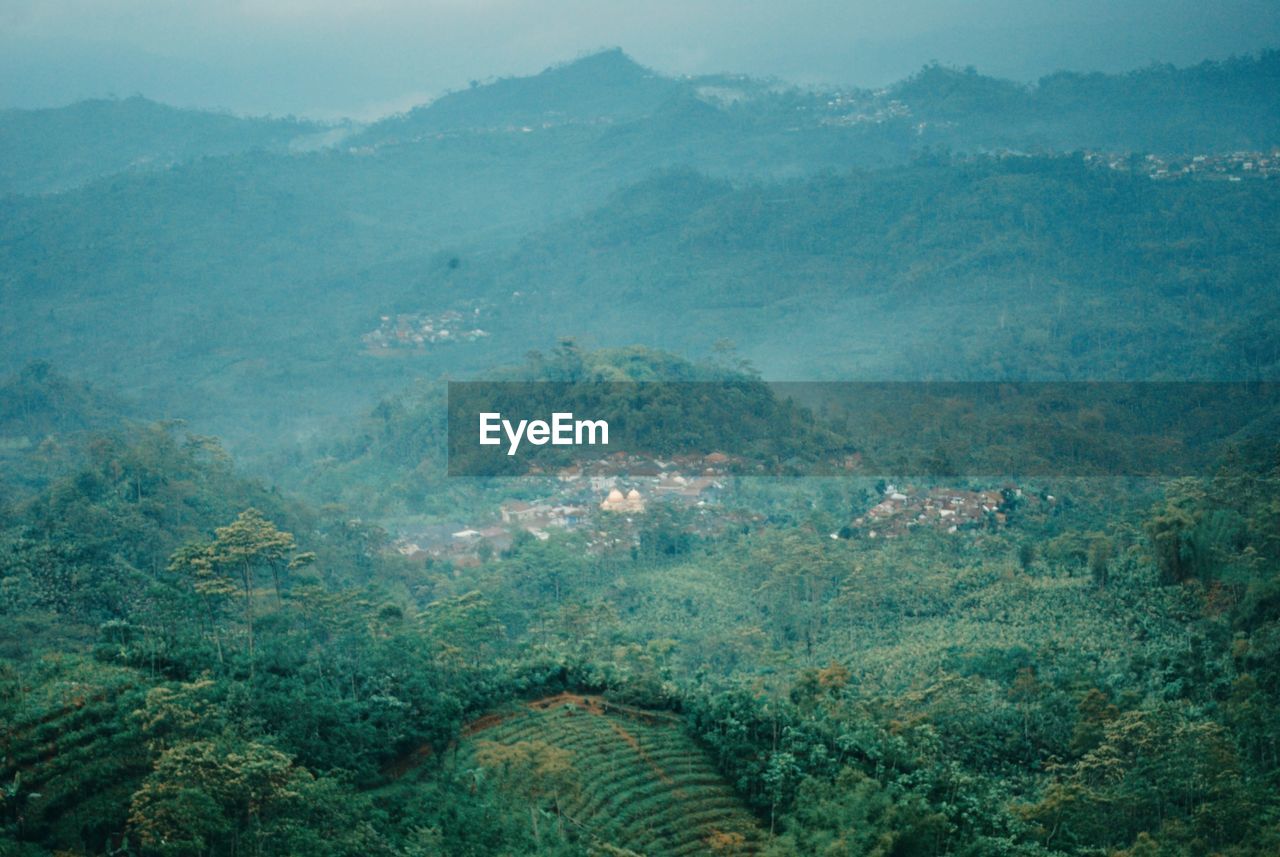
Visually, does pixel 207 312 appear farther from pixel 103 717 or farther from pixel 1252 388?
pixel 103 717

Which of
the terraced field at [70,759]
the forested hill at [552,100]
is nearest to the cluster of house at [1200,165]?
the forested hill at [552,100]

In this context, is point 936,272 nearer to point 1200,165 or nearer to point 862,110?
point 1200,165

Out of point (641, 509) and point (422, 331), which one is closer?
point (641, 509)

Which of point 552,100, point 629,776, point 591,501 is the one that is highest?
point 552,100

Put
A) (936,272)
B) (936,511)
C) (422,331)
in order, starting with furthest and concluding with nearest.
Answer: (422,331), (936,272), (936,511)

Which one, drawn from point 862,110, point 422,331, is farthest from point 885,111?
point 422,331
